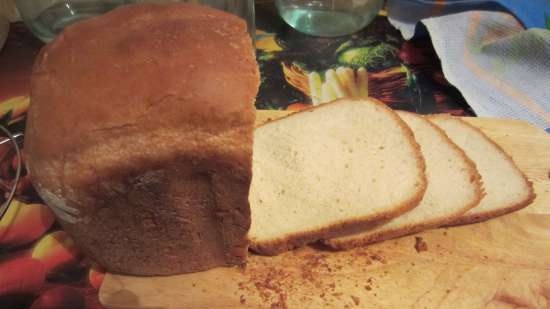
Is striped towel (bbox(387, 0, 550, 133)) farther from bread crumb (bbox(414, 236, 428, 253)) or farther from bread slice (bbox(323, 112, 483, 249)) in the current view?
bread crumb (bbox(414, 236, 428, 253))

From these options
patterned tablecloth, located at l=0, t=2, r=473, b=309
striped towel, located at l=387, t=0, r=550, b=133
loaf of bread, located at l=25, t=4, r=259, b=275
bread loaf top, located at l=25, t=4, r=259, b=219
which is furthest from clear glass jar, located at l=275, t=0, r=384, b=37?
bread loaf top, located at l=25, t=4, r=259, b=219

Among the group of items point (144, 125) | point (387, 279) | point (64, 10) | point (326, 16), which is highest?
point (144, 125)

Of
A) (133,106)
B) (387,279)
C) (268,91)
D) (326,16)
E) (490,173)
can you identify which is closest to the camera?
(133,106)

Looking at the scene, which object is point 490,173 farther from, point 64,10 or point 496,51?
point 64,10

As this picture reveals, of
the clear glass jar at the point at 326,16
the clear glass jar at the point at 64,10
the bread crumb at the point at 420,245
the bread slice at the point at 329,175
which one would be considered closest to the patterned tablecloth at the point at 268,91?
the clear glass jar at the point at 326,16

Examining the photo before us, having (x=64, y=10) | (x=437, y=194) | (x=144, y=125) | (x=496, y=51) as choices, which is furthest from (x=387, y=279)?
(x=64, y=10)

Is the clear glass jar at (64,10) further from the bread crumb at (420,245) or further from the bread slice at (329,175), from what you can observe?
the bread crumb at (420,245)
